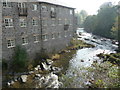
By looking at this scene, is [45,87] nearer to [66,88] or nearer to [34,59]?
[66,88]

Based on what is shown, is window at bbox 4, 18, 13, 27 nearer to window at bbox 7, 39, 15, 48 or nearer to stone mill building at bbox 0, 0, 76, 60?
stone mill building at bbox 0, 0, 76, 60

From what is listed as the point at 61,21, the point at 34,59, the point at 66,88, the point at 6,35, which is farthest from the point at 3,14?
the point at 61,21

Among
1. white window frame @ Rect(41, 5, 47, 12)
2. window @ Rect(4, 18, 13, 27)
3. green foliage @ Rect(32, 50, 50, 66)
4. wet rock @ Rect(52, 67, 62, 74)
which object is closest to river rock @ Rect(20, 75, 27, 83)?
green foliage @ Rect(32, 50, 50, 66)

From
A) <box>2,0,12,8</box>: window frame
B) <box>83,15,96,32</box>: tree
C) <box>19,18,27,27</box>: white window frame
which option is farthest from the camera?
<box>83,15,96,32</box>: tree

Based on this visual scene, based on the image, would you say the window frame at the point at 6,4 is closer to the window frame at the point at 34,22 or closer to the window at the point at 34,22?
the window frame at the point at 34,22

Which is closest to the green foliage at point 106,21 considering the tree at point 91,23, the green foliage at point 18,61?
the tree at point 91,23

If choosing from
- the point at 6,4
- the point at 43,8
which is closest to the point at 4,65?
the point at 6,4

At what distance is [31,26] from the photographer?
23.0 metres

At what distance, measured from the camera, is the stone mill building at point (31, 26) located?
62.3 feet

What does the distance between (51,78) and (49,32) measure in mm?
12089

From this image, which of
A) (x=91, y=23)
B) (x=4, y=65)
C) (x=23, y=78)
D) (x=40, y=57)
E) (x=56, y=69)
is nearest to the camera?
(x=23, y=78)

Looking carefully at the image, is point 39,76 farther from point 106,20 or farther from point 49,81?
point 106,20

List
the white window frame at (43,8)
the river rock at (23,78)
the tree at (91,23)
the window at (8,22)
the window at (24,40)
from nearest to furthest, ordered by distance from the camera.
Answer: the river rock at (23,78), the window at (8,22), the window at (24,40), the white window frame at (43,8), the tree at (91,23)

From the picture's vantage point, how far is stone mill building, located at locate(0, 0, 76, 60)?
1898 centimetres
